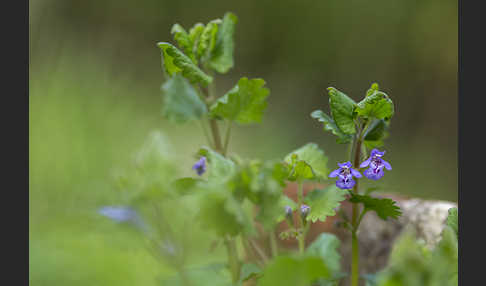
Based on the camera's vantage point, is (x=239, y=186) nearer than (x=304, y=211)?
Yes

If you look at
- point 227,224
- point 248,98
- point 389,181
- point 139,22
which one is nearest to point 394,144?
point 389,181

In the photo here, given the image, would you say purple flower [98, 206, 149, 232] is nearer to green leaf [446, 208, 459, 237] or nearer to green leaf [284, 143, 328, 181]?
green leaf [284, 143, 328, 181]

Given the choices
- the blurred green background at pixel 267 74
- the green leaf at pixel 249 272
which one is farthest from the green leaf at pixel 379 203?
the blurred green background at pixel 267 74

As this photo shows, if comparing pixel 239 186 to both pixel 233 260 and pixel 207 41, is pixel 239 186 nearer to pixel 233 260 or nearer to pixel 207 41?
pixel 233 260

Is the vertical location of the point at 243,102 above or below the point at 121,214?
above

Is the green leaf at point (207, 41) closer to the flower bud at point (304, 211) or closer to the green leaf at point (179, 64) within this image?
the green leaf at point (179, 64)

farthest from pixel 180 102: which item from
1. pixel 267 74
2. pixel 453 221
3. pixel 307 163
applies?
pixel 267 74

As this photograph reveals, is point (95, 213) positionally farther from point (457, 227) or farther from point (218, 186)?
point (457, 227)

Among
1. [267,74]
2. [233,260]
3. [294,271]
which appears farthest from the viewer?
[267,74]
